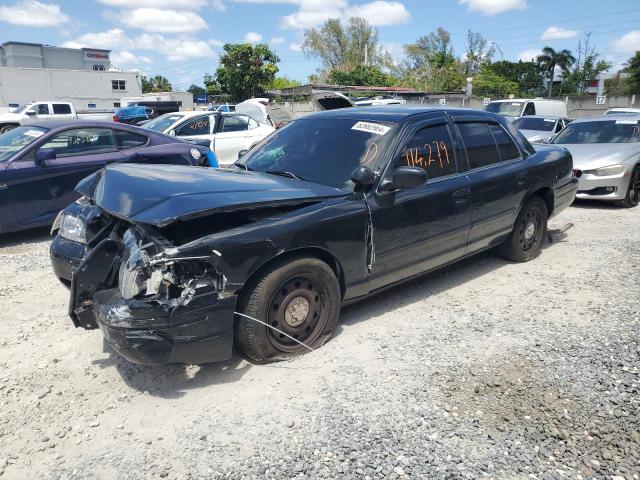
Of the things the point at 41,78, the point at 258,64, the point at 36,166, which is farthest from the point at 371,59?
the point at 36,166

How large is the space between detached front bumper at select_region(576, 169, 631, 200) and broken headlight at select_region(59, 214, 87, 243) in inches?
295

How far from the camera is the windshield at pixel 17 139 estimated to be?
20.0 ft

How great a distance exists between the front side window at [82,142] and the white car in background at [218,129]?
11.2 ft

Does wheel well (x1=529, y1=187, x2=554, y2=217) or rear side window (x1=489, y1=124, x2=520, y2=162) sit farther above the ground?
rear side window (x1=489, y1=124, x2=520, y2=162)

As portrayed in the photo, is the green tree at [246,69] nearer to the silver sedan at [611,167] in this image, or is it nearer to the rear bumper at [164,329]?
the silver sedan at [611,167]

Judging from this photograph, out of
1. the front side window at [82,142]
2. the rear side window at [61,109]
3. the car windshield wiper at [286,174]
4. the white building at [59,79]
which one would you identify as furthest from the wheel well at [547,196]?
the white building at [59,79]

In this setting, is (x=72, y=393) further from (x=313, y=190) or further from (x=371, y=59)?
(x=371, y=59)

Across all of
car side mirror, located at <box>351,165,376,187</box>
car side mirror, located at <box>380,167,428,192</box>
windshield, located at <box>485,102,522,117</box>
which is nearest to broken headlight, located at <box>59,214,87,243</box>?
car side mirror, located at <box>351,165,376,187</box>

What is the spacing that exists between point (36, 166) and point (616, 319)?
6.35 meters

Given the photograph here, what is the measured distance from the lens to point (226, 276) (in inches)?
115

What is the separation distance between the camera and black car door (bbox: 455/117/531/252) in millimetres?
4523

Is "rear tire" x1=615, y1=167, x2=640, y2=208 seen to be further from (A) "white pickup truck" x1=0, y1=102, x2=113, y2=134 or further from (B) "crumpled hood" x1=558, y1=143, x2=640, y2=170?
(A) "white pickup truck" x1=0, y1=102, x2=113, y2=134

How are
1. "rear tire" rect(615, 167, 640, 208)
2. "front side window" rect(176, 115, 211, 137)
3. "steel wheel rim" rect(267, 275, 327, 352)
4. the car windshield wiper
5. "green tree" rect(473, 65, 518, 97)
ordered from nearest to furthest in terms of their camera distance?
"steel wheel rim" rect(267, 275, 327, 352) → the car windshield wiper → "rear tire" rect(615, 167, 640, 208) → "front side window" rect(176, 115, 211, 137) → "green tree" rect(473, 65, 518, 97)

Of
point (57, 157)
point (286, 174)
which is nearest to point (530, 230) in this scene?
point (286, 174)
